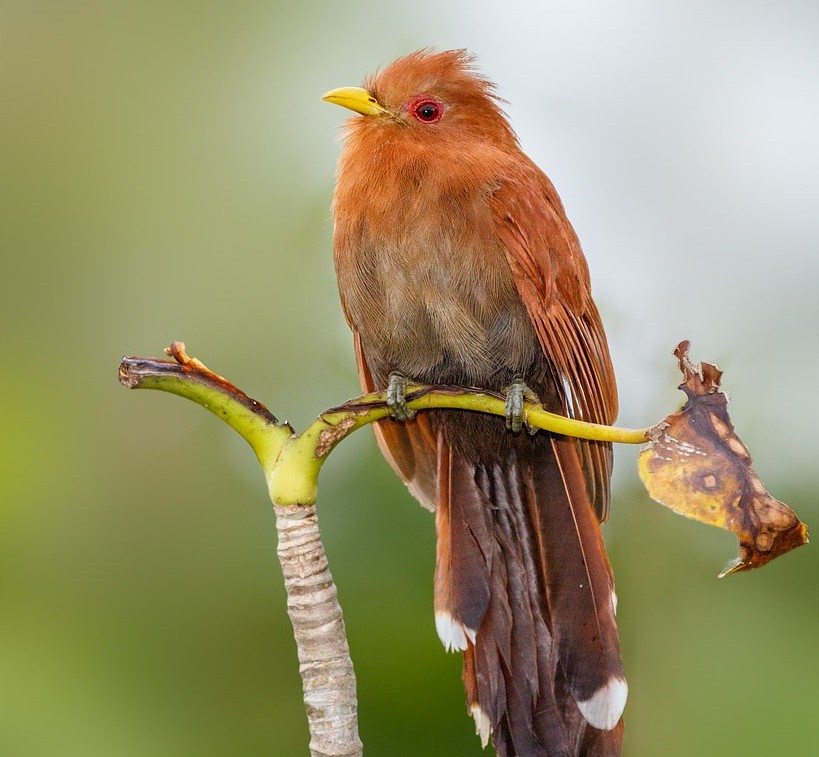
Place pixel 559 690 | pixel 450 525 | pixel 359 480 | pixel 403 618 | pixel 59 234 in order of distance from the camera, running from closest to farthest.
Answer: pixel 559 690
pixel 450 525
pixel 403 618
pixel 359 480
pixel 59 234

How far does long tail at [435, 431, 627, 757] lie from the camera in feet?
5.02

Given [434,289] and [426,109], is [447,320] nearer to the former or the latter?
[434,289]

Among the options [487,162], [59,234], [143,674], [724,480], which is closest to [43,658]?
[143,674]

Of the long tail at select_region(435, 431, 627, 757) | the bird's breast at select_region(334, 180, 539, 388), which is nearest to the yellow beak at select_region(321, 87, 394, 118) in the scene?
the bird's breast at select_region(334, 180, 539, 388)

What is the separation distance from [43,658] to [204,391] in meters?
1.42

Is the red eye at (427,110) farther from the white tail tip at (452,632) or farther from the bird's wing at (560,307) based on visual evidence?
the white tail tip at (452,632)

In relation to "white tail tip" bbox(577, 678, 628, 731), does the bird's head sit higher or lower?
higher

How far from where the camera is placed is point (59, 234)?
2.69m

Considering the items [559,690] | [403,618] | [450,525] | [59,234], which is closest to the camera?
[559,690]

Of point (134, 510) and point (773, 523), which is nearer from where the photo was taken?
point (773, 523)

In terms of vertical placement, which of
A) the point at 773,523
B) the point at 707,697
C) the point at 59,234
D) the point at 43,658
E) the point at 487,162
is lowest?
the point at 707,697

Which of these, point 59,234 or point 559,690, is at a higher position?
point 59,234

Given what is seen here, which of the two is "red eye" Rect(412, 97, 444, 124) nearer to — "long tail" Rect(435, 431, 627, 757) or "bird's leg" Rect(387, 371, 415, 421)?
→ "bird's leg" Rect(387, 371, 415, 421)

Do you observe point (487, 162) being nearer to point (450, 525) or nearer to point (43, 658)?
point (450, 525)
